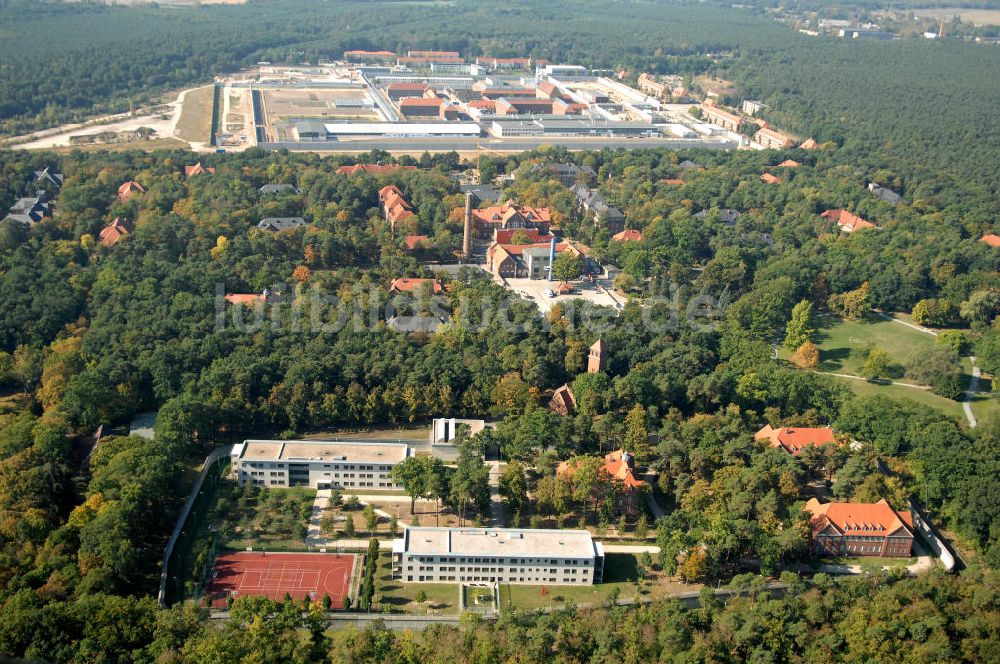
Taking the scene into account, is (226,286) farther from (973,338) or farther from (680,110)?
(680,110)

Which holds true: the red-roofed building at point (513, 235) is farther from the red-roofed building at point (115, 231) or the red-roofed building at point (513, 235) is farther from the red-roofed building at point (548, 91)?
the red-roofed building at point (548, 91)

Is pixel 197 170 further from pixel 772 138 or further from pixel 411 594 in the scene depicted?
pixel 772 138

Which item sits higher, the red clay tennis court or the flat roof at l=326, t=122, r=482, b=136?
the flat roof at l=326, t=122, r=482, b=136

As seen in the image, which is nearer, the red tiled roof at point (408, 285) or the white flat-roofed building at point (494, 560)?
the white flat-roofed building at point (494, 560)

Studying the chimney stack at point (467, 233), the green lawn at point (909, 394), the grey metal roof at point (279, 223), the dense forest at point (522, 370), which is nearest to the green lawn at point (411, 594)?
the dense forest at point (522, 370)

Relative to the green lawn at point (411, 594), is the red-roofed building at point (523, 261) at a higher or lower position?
higher

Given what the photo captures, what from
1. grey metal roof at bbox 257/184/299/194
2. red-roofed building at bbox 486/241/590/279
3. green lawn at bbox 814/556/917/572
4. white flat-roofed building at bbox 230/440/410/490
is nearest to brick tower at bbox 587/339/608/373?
white flat-roofed building at bbox 230/440/410/490

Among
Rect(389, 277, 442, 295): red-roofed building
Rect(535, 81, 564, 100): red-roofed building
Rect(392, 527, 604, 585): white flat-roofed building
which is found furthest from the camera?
Rect(535, 81, 564, 100): red-roofed building

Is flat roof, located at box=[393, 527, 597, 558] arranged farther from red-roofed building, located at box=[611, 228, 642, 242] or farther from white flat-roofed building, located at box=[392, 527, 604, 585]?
red-roofed building, located at box=[611, 228, 642, 242]

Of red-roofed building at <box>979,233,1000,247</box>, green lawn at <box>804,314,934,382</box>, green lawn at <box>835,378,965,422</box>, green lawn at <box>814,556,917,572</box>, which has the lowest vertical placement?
green lawn at <box>814,556,917,572</box>
